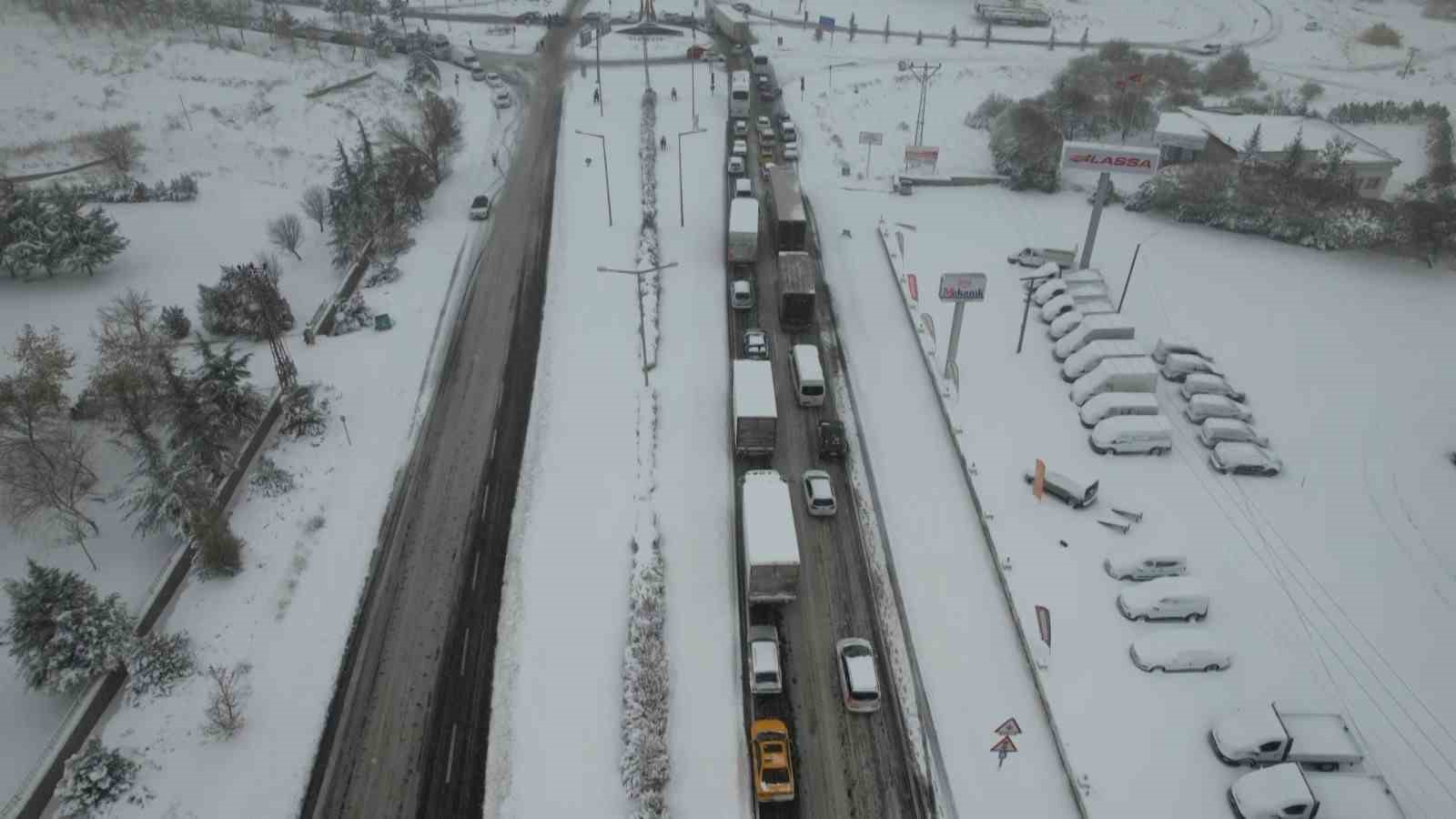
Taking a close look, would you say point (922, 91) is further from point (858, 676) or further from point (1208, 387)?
point (858, 676)

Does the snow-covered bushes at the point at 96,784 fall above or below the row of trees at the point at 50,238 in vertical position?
below

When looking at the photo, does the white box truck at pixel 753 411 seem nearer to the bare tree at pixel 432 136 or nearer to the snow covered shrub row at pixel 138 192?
the bare tree at pixel 432 136

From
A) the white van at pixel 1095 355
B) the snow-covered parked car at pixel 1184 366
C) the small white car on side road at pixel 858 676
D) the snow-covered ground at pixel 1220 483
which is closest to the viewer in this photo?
the small white car on side road at pixel 858 676

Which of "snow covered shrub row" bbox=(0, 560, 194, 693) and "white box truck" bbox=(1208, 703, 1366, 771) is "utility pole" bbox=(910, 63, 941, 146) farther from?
"snow covered shrub row" bbox=(0, 560, 194, 693)

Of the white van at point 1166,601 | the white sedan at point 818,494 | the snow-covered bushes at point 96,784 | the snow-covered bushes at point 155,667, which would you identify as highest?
the white sedan at point 818,494

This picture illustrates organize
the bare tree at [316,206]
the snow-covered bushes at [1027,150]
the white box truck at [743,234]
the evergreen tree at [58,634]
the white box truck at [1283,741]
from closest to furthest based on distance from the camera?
1. the white box truck at [1283,741]
2. the evergreen tree at [58,634]
3. the white box truck at [743,234]
4. the bare tree at [316,206]
5. the snow-covered bushes at [1027,150]

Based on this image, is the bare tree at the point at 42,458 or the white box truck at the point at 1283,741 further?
the bare tree at the point at 42,458

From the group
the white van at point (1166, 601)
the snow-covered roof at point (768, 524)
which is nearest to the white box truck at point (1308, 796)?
the white van at point (1166, 601)

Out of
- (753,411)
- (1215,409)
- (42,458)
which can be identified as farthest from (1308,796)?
(42,458)
